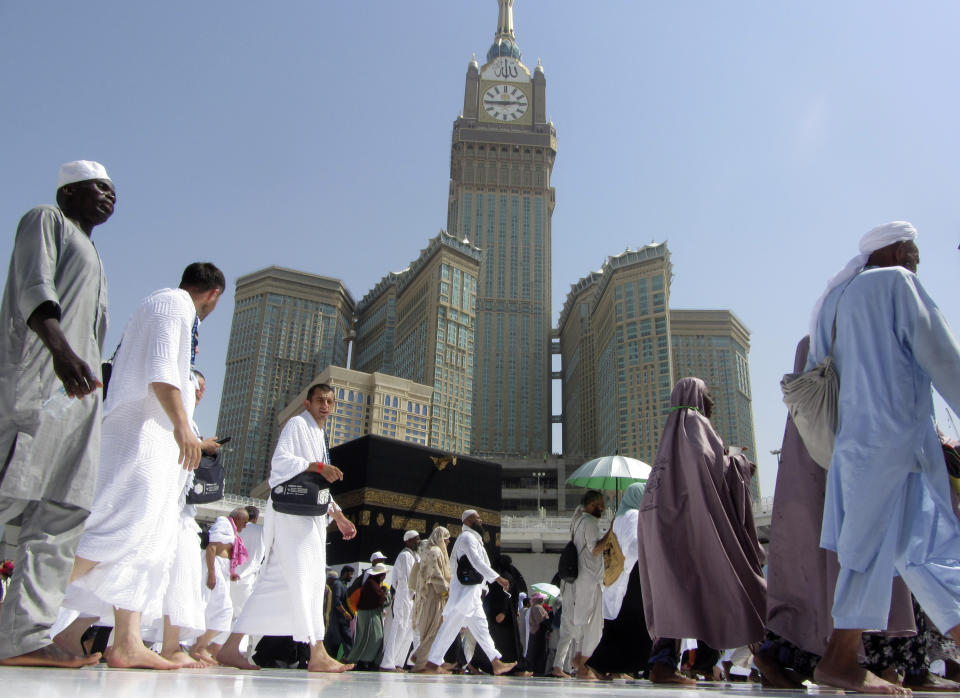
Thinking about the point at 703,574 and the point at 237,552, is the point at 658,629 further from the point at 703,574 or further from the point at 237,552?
the point at 237,552

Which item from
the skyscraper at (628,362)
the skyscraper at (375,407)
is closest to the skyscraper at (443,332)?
the skyscraper at (375,407)

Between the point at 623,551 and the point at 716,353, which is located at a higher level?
the point at 716,353

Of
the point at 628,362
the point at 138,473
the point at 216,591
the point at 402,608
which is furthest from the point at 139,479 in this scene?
the point at 628,362

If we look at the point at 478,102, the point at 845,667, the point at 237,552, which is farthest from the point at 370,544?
the point at 478,102

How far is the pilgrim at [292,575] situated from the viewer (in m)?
3.27

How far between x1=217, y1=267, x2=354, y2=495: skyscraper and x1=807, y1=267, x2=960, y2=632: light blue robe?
76353 millimetres

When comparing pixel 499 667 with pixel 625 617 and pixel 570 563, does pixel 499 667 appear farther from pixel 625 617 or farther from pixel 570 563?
pixel 625 617

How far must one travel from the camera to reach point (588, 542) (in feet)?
16.3

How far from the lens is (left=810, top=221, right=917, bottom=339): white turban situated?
2570mm

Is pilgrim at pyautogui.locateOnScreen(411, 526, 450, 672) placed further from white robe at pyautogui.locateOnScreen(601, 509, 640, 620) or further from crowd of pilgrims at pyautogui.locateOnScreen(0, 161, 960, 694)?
crowd of pilgrims at pyautogui.locateOnScreen(0, 161, 960, 694)

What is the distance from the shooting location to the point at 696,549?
123 inches

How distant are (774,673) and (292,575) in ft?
6.53

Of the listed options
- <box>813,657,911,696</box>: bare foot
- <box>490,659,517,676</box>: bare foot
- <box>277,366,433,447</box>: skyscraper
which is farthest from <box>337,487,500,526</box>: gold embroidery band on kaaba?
<box>277,366,433,447</box>: skyscraper

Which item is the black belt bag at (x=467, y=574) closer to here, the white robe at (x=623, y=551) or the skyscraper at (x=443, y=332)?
the white robe at (x=623, y=551)
